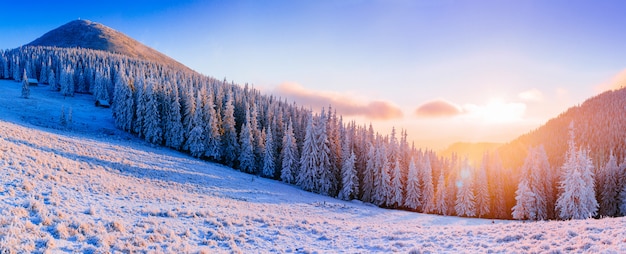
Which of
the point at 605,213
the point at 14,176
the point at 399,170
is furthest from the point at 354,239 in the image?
the point at 605,213

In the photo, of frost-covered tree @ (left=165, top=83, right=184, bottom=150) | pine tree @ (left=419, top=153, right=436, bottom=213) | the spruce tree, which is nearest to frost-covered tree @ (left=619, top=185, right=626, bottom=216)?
the spruce tree

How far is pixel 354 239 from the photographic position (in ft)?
55.8

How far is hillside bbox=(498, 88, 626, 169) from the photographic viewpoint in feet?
451

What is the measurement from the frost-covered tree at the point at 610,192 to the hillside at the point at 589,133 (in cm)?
6931

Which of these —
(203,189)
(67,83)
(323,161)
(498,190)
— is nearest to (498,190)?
(498,190)

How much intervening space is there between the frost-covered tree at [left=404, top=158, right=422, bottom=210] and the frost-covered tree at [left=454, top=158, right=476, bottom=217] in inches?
260

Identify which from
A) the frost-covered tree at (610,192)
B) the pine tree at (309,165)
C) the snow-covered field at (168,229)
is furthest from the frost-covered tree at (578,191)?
the pine tree at (309,165)

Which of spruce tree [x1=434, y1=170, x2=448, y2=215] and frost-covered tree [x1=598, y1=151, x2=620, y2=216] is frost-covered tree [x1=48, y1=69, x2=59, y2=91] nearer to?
spruce tree [x1=434, y1=170, x2=448, y2=215]

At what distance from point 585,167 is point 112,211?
5880 centimetres

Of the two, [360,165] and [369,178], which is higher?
[360,165]

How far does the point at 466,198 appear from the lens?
54.2 m

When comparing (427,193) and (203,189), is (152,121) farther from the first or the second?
(427,193)

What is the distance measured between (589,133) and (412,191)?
163 meters

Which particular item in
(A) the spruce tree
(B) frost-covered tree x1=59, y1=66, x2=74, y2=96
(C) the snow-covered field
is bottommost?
(A) the spruce tree
